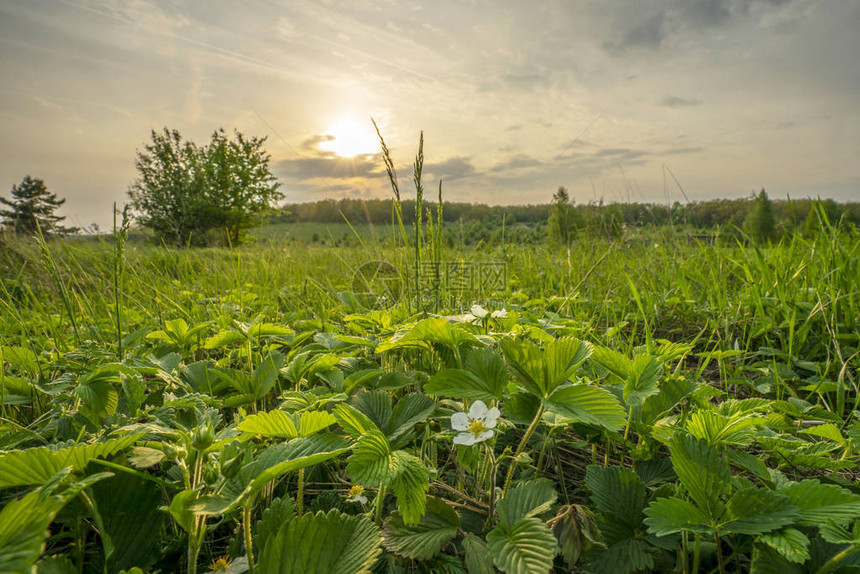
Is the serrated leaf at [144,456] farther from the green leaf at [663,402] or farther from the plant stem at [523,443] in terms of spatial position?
the green leaf at [663,402]

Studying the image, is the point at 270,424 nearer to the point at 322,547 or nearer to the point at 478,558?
the point at 322,547

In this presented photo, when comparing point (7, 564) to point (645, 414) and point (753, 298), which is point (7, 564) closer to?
point (645, 414)

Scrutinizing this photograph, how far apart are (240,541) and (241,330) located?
2.64 feet

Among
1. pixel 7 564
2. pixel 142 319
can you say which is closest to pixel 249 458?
pixel 7 564

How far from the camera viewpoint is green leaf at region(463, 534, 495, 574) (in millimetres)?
731

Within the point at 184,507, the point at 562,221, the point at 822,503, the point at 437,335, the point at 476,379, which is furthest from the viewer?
the point at 562,221

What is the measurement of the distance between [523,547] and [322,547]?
331mm

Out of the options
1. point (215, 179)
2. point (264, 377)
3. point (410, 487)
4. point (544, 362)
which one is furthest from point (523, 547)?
point (215, 179)

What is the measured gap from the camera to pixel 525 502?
795mm

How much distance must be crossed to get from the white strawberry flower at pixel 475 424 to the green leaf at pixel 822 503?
53 cm

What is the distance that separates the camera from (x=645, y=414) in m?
1.12

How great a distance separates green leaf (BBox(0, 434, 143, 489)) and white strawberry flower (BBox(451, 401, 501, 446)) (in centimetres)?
59

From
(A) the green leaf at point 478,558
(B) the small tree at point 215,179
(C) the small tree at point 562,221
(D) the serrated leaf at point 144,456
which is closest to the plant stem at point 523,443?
(A) the green leaf at point 478,558

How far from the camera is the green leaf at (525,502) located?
75cm
